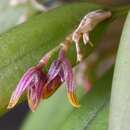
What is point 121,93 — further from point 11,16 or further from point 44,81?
point 11,16

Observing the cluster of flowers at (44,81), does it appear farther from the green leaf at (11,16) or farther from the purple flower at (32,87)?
the green leaf at (11,16)

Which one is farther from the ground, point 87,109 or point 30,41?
point 30,41

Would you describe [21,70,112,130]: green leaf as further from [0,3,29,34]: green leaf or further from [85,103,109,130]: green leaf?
[0,3,29,34]: green leaf

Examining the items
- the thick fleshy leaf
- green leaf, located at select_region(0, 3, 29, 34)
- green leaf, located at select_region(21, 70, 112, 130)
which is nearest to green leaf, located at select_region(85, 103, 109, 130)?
green leaf, located at select_region(21, 70, 112, 130)

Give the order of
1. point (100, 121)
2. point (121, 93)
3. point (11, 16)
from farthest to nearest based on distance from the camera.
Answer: point (11, 16)
point (100, 121)
point (121, 93)

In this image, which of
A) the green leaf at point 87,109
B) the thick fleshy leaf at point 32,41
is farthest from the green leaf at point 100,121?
the thick fleshy leaf at point 32,41

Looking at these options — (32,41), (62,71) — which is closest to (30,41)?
(32,41)

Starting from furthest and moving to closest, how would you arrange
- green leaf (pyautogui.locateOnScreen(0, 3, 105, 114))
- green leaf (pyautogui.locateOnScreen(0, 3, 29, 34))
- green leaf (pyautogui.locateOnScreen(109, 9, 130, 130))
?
green leaf (pyautogui.locateOnScreen(0, 3, 29, 34)) < green leaf (pyautogui.locateOnScreen(0, 3, 105, 114)) < green leaf (pyautogui.locateOnScreen(109, 9, 130, 130))

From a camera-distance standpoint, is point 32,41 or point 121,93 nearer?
point 121,93

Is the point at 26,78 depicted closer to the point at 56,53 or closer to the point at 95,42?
the point at 56,53
